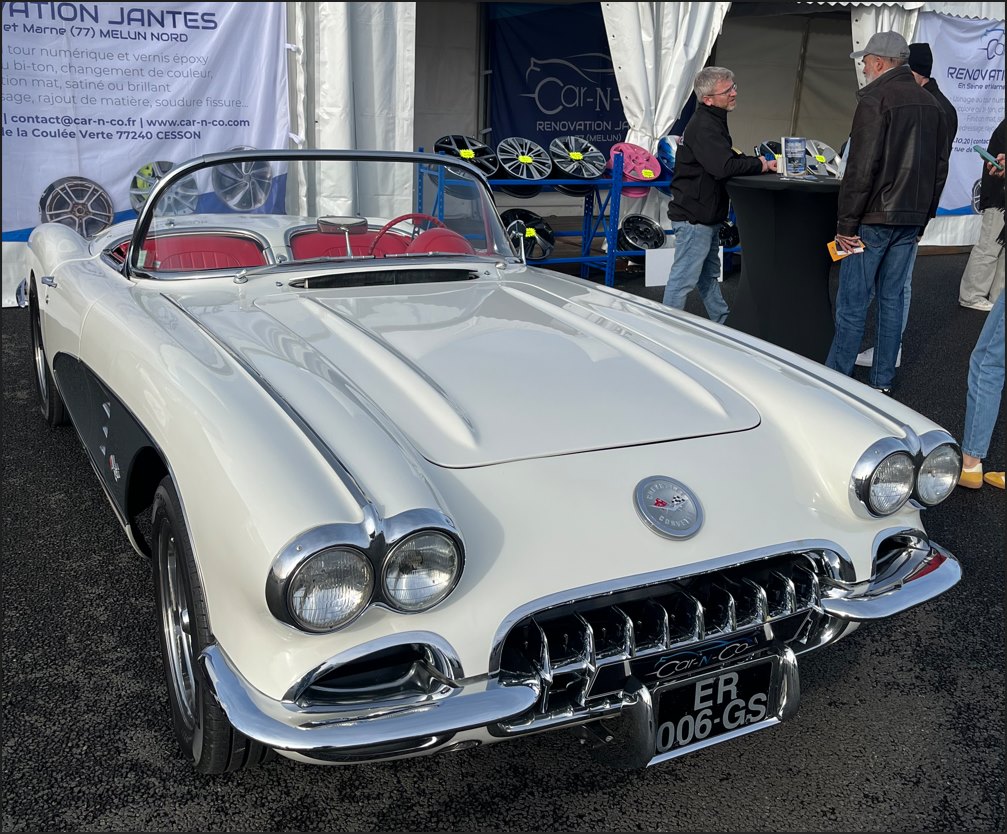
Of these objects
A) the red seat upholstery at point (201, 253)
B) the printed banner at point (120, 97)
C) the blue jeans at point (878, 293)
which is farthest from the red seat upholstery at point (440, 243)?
the printed banner at point (120, 97)

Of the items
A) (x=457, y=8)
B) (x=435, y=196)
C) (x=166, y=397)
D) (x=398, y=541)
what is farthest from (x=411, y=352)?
(x=457, y=8)

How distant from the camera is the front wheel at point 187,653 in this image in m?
1.83

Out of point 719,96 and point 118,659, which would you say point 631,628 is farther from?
point 719,96

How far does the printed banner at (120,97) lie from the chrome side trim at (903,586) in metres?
5.29

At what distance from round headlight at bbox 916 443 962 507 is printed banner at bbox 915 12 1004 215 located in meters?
8.41

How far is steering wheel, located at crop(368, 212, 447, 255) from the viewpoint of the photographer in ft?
10.6

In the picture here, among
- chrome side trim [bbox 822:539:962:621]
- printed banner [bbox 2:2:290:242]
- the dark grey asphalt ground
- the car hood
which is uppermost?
printed banner [bbox 2:2:290:242]

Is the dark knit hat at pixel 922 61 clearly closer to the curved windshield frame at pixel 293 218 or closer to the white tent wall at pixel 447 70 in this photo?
the curved windshield frame at pixel 293 218

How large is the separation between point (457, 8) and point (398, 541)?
10.3 meters

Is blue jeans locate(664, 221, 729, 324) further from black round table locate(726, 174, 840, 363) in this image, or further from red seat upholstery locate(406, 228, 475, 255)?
red seat upholstery locate(406, 228, 475, 255)

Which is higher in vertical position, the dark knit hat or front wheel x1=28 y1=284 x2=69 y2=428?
the dark knit hat

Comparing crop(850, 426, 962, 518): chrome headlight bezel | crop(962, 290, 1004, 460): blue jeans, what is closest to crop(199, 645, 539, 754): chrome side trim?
Answer: crop(850, 426, 962, 518): chrome headlight bezel

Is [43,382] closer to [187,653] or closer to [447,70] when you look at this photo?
[187,653]

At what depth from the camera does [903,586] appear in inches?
83.4
